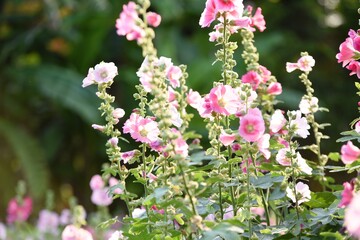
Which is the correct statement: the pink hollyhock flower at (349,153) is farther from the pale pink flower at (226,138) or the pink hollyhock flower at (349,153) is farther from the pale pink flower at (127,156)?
the pale pink flower at (127,156)

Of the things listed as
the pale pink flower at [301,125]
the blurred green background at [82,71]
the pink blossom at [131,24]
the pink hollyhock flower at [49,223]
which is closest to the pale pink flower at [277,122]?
the pale pink flower at [301,125]

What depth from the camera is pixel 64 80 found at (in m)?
6.63

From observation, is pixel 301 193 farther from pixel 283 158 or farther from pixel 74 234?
pixel 74 234

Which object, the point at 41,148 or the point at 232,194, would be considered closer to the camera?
the point at 232,194

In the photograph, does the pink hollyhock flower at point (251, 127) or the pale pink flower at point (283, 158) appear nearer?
the pink hollyhock flower at point (251, 127)

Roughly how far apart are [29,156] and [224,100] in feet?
17.3

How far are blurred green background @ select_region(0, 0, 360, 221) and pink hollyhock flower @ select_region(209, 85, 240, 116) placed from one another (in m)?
4.90

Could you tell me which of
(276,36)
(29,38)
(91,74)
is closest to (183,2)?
(276,36)

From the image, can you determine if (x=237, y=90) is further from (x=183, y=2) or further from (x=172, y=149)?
(x=183, y=2)

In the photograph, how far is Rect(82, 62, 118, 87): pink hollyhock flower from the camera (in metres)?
1.40

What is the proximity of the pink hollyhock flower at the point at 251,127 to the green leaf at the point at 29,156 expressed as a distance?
501 centimetres

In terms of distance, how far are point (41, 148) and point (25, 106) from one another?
0.70 meters

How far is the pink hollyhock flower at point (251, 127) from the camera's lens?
124 cm

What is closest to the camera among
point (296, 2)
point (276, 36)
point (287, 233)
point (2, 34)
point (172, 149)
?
point (172, 149)
